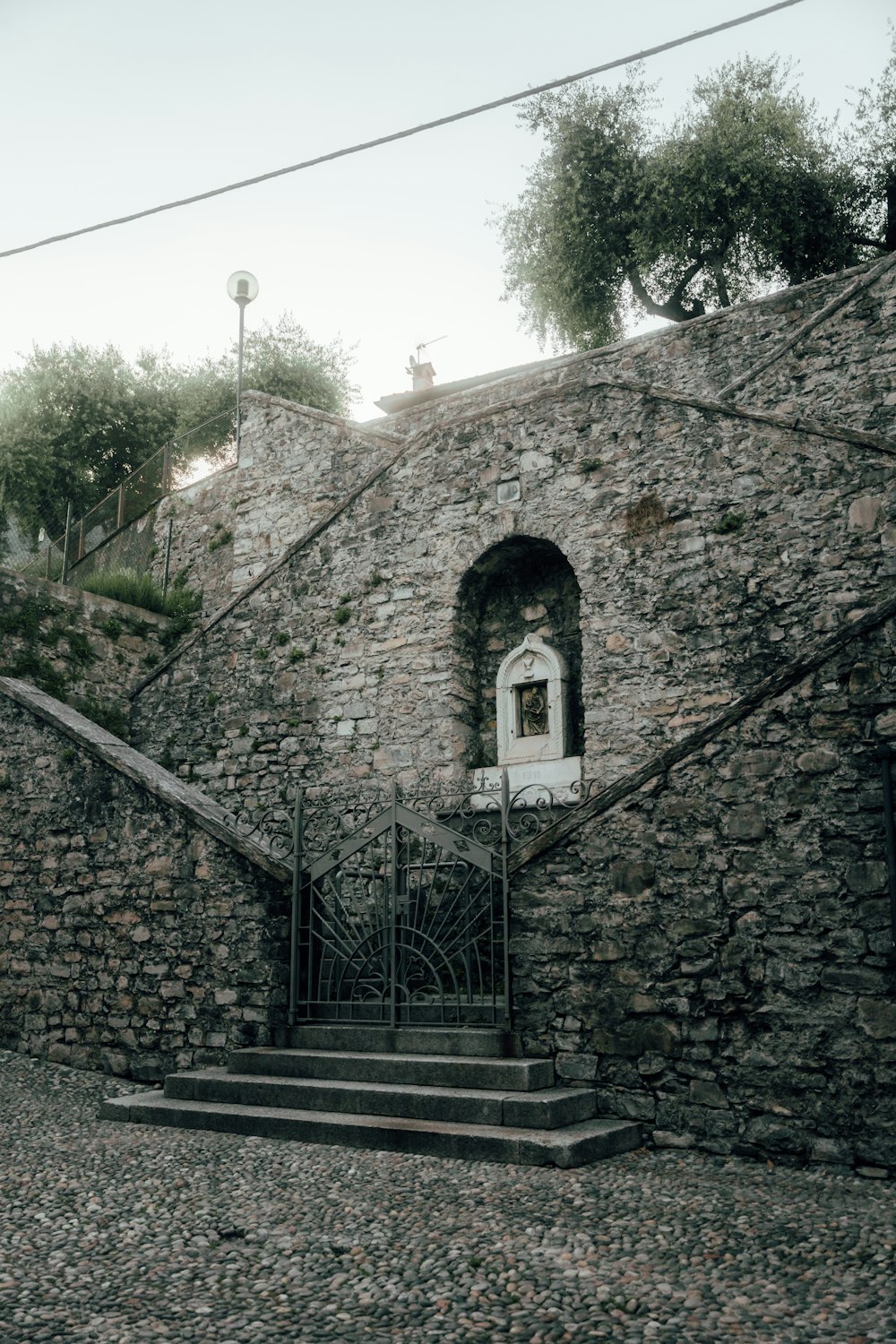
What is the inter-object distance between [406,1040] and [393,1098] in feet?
1.86

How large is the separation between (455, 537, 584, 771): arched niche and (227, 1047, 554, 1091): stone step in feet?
10.7

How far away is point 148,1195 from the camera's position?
4.54 meters

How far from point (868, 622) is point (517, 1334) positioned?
3541 mm

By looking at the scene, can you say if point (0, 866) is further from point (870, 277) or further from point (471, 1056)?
point (870, 277)

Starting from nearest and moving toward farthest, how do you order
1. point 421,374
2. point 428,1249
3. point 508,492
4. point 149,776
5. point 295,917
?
point 428,1249, point 295,917, point 149,776, point 508,492, point 421,374

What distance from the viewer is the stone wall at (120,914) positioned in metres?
6.75

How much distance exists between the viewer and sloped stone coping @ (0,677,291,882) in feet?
22.5

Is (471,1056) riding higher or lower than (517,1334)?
higher

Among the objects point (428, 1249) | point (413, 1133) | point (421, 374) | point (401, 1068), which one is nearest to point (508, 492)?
Result: point (401, 1068)

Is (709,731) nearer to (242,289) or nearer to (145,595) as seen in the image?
(145,595)

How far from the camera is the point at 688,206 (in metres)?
17.6

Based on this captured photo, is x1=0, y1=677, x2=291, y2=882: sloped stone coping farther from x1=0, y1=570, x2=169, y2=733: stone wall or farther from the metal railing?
x1=0, y1=570, x2=169, y2=733: stone wall

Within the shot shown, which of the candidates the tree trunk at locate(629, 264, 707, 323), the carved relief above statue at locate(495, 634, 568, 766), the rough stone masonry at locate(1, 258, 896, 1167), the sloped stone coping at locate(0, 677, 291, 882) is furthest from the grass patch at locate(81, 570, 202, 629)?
the tree trunk at locate(629, 264, 707, 323)

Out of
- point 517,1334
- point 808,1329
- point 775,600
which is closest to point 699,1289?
point 808,1329
